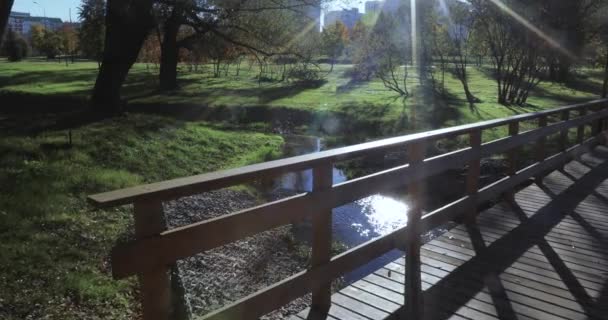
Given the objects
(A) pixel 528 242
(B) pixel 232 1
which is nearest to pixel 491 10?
(B) pixel 232 1

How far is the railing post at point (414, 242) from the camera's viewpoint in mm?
3490

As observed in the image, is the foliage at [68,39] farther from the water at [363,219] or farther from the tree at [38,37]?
the water at [363,219]

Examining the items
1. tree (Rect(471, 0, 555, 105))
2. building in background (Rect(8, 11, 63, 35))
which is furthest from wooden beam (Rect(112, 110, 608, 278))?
building in background (Rect(8, 11, 63, 35))

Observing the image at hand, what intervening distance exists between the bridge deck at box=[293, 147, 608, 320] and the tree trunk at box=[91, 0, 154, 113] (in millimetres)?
9753

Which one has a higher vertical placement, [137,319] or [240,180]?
[240,180]

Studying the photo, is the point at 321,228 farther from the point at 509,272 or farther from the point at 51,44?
the point at 51,44

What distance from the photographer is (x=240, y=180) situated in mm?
2334

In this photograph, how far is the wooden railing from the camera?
2047 millimetres

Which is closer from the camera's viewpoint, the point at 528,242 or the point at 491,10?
the point at 528,242

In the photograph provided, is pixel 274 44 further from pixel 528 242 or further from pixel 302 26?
pixel 528 242

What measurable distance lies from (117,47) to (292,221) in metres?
Answer: 11.9

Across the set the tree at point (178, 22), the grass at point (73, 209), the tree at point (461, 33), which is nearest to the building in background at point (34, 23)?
the tree at point (461, 33)

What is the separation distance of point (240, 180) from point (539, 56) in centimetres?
2182

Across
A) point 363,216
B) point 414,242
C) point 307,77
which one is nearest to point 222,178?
point 414,242
